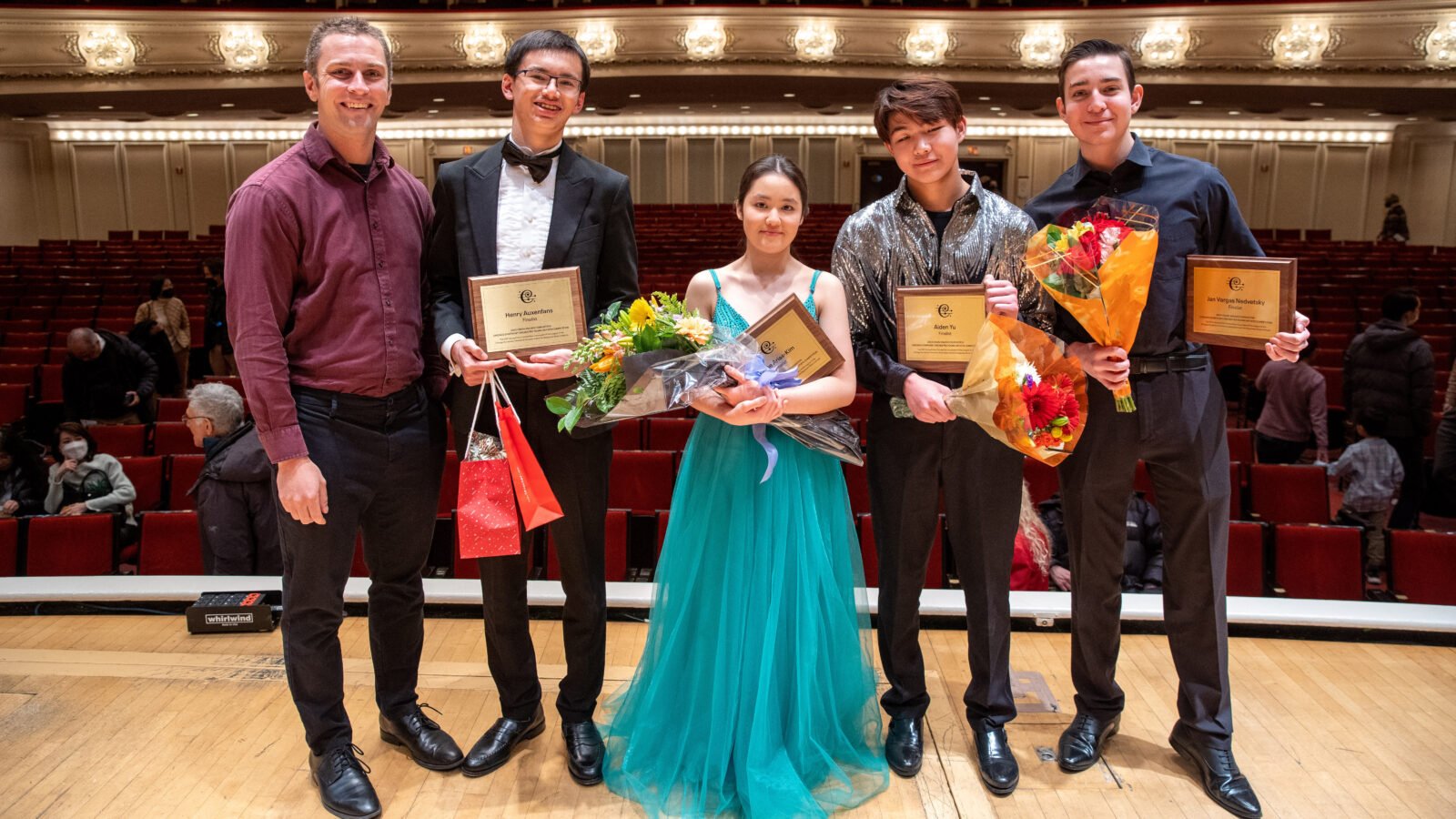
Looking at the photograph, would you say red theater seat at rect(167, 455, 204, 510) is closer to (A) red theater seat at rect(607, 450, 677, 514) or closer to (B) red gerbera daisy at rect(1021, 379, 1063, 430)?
(A) red theater seat at rect(607, 450, 677, 514)

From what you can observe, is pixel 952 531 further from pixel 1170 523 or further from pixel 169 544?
pixel 169 544

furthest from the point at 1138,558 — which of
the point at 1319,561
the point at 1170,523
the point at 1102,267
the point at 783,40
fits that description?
the point at 783,40

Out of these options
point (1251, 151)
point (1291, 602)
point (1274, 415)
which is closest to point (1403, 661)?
point (1291, 602)

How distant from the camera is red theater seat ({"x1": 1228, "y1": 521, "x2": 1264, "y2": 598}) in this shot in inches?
143

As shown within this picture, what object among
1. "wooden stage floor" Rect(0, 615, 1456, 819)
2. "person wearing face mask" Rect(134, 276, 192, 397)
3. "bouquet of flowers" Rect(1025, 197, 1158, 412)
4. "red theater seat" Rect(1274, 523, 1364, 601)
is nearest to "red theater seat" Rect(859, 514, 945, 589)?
"wooden stage floor" Rect(0, 615, 1456, 819)

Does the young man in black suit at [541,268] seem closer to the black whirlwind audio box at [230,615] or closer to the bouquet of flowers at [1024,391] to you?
the bouquet of flowers at [1024,391]

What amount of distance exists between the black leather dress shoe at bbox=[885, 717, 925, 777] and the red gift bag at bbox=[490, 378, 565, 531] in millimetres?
963

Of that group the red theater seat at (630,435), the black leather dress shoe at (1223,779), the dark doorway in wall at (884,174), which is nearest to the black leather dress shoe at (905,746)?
the black leather dress shoe at (1223,779)

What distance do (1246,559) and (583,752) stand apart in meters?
2.67

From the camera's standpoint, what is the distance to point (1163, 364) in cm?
217

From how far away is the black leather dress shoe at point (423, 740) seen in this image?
2.30m

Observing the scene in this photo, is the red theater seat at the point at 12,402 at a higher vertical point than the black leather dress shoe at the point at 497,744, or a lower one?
higher

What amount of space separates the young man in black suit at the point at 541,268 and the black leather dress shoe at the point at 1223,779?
4.55ft

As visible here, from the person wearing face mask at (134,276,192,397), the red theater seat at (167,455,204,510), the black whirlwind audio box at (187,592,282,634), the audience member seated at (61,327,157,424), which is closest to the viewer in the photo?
the black whirlwind audio box at (187,592,282,634)
